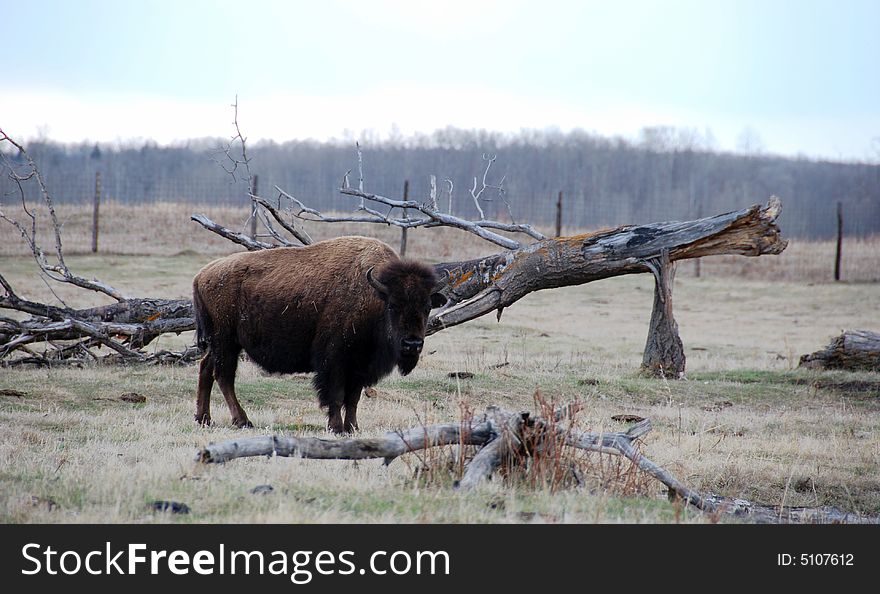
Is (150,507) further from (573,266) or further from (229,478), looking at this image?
(573,266)

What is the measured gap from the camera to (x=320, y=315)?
9.59 meters

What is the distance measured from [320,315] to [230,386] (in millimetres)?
1281

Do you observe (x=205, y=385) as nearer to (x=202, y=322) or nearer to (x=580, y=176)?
(x=202, y=322)

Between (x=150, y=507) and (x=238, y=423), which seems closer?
(x=150, y=507)

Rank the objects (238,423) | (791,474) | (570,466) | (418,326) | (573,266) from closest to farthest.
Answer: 1. (570,466)
2. (791,474)
3. (418,326)
4. (238,423)
5. (573,266)

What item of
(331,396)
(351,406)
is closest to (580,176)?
(351,406)

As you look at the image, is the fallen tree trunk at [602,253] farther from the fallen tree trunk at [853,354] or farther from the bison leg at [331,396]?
the bison leg at [331,396]

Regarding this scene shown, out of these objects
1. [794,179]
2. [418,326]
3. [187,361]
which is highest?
[794,179]

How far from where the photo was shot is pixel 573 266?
12.2 m

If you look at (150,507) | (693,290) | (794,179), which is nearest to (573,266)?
(150,507)

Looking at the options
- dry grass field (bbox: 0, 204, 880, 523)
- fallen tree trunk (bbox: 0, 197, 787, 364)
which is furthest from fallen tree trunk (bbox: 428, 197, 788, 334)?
dry grass field (bbox: 0, 204, 880, 523)

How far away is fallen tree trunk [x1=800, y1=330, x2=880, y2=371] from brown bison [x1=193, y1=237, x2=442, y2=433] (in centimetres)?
781

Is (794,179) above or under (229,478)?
above
